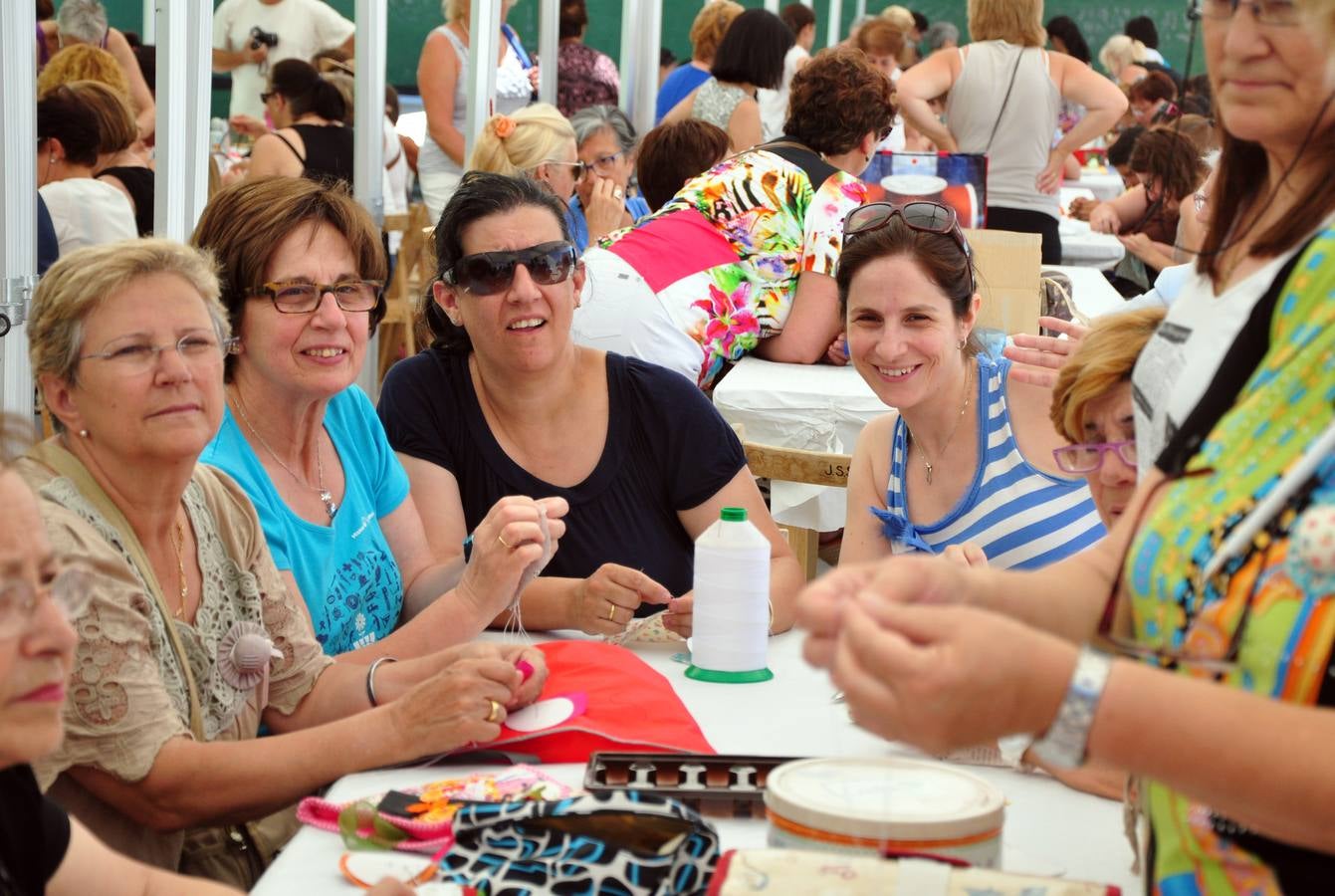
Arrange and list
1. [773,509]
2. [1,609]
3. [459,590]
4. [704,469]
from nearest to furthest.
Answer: [1,609], [459,590], [704,469], [773,509]

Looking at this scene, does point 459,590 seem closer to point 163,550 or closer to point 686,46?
point 163,550

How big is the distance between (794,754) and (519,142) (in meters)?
3.54

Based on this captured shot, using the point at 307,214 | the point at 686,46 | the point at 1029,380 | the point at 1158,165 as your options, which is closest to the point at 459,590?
the point at 307,214

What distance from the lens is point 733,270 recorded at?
4543mm

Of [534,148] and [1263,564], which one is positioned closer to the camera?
[1263,564]

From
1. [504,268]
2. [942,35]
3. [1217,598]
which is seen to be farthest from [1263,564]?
[942,35]

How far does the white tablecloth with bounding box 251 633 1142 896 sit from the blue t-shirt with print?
0.52m

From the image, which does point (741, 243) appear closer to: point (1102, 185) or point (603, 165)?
point (603, 165)

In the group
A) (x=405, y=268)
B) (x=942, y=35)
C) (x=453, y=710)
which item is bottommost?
(x=405, y=268)

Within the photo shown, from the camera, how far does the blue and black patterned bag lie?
4.50ft

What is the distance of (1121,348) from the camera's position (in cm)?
178

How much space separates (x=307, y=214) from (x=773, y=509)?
176 centimetres

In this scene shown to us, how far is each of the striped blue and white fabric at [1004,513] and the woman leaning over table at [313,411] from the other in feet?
2.49

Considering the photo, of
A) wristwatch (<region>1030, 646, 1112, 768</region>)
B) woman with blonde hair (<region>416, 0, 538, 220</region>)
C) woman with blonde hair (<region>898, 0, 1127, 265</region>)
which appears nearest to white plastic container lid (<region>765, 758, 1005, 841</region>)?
wristwatch (<region>1030, 646, 1112, 768</region>)
